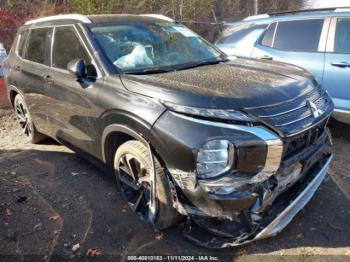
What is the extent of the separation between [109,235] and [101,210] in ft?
1.40

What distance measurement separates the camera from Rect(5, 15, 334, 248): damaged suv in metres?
2.60

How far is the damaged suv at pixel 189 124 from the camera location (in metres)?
2.60

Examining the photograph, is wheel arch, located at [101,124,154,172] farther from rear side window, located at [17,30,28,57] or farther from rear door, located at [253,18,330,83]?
rear door, located at [253,18,330,83]

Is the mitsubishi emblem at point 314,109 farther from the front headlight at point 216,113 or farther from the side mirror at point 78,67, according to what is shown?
the side mirror at point 78,67

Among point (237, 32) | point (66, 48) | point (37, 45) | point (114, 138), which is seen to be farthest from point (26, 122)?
point (237, 32)

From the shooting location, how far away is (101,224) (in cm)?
334

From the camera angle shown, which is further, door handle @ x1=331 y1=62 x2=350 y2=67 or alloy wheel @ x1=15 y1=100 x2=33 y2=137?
alloy wheel @ x1=15 y1=100 x2=33 y2=137

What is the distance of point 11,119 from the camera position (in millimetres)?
6617

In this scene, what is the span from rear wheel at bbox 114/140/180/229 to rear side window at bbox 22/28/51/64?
193cm

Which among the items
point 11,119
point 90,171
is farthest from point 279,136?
point 11,119

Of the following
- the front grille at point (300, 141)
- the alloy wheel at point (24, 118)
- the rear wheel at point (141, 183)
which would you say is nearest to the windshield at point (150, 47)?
the rear wheel at point (141, 183)

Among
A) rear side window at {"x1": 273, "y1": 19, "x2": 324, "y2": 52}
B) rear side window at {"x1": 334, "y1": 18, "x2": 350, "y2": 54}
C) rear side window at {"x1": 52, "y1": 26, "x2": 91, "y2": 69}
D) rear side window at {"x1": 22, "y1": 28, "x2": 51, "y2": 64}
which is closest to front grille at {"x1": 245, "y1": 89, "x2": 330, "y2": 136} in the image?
rear side window at {"x1": 52, "y1": 26, "x2": 91, "y2": 69}

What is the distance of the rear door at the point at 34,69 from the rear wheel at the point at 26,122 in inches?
9.1

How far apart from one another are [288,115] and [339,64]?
2.46m
